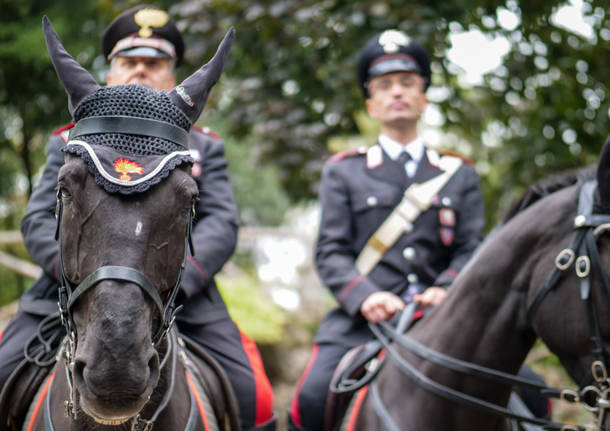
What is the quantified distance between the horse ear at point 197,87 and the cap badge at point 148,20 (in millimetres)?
1653

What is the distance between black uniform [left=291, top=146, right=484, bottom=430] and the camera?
3.99 m

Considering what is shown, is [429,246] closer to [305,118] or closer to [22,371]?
[22,371]

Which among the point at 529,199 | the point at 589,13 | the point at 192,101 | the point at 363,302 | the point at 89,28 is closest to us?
the point at 192,101

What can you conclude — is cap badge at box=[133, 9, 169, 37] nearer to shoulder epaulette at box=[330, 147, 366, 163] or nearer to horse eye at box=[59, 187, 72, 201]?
shoulder epaulette at box=[330, 147, 366, 163]

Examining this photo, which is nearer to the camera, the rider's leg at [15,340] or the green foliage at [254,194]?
the rider's leg at [15,340]

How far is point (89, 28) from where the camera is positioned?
23.7 ft

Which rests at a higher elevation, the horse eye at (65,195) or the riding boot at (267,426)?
the horse eye at (65,195)

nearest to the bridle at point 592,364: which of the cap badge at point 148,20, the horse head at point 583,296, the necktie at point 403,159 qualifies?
the horse head at point 583,296

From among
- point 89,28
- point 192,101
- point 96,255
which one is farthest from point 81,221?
point 89,28

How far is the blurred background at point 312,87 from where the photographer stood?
6.37m

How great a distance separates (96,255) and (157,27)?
238 centimetres

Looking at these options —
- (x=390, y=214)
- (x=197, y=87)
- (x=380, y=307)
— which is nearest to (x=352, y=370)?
(x=380, y=307)

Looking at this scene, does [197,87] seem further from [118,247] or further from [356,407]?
[356,407]

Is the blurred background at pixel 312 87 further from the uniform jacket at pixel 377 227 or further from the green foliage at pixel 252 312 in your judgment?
the uniform jacket at pixel 377 227
